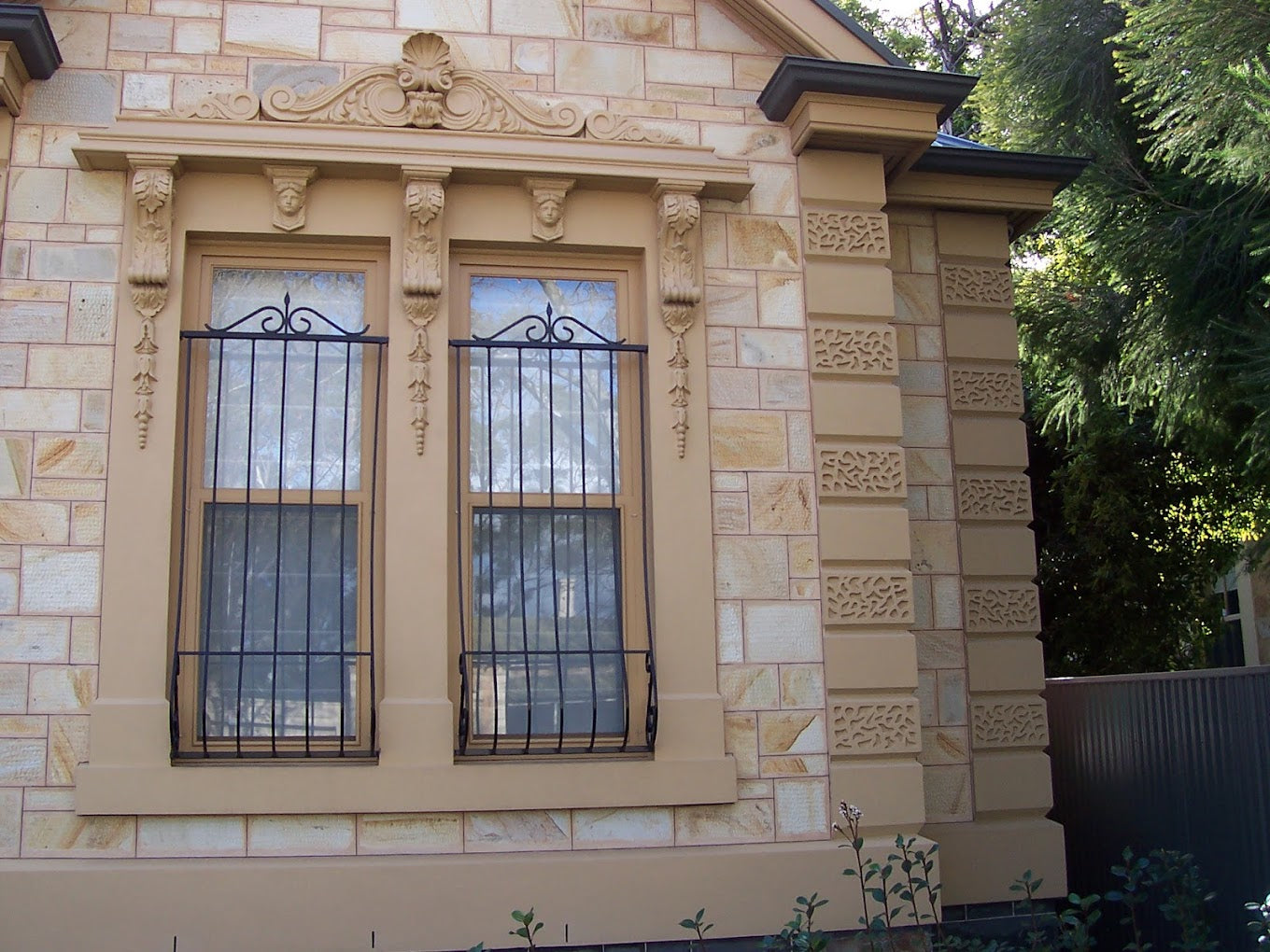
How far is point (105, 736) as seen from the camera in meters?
5.29

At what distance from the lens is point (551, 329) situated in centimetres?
611

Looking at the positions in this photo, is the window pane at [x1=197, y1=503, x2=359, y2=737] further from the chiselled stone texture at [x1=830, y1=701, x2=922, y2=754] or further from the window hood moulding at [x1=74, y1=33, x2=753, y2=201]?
the chiselled stone texture at [x1=830, y1=701, x2=922, y2=754]

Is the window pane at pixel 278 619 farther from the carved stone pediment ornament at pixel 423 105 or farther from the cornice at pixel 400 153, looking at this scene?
the carved stone pediment ornament at pixel 423 105

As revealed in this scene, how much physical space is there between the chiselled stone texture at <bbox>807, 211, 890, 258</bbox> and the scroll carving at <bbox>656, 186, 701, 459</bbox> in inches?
23.8

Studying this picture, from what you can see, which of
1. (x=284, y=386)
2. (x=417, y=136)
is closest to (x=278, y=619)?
(x=284, y=386)

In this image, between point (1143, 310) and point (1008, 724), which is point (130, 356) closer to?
point (1008, 724)

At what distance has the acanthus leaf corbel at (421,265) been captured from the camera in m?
5.82

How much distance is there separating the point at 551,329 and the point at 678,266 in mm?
678

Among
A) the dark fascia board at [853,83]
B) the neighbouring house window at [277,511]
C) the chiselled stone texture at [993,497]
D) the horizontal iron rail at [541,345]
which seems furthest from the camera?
the chiselled stone texture at [993,497]

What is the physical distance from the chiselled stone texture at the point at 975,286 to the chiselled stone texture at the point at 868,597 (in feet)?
6.58

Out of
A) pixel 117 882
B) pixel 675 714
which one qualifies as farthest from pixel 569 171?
pixel 117 882

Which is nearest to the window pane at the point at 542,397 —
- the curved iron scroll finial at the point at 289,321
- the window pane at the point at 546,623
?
the window pane at the point at 546,623

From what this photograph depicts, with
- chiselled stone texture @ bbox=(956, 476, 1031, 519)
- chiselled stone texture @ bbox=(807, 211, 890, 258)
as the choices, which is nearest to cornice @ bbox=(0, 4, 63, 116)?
chiselled stone texture @ bbox=(807, 211, 890, 258)

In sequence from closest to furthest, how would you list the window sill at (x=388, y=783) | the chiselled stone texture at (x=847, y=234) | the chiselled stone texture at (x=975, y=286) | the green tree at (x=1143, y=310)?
1. the window sill at (x=388, y=783)
2. the chiselled stone texture at (x=847, y=234)
3. the chiselled stone texture at (x=975, y=286)
4. the green tree at (x=1143, y=310)
